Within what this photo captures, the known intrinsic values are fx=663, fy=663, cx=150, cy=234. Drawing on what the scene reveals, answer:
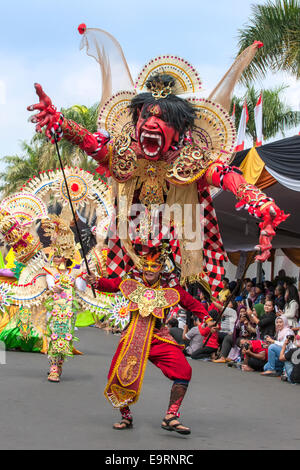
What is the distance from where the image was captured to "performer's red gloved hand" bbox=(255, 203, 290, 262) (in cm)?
448

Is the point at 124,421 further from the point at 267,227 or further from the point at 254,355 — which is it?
the point at 254,355

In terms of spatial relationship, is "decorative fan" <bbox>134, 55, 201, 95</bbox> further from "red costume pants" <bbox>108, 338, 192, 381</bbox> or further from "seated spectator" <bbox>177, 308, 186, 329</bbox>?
"seated spectator" <bbox>177, 308, 186, 329</bbox>

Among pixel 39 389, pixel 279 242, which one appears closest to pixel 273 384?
pixel 39 389

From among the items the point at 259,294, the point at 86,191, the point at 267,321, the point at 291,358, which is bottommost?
the point at 291,358

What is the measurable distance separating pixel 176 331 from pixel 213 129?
257 inches

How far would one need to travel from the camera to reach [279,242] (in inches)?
526

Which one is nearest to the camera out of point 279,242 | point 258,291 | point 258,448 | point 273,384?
point 258,448

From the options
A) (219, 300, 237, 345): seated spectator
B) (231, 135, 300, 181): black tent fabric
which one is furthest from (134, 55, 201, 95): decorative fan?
(219, 300, 237, 345): seated spectator

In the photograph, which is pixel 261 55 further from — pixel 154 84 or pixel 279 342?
pixel 154 84

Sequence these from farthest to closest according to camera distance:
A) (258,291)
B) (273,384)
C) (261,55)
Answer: (261,55), (258,291), (273,384)

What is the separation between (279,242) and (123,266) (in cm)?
823

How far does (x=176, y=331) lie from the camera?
455 inches

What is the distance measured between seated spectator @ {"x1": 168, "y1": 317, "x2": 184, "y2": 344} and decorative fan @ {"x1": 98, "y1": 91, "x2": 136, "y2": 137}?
6123mm

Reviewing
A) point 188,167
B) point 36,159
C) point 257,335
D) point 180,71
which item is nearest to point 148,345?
point 188,167
